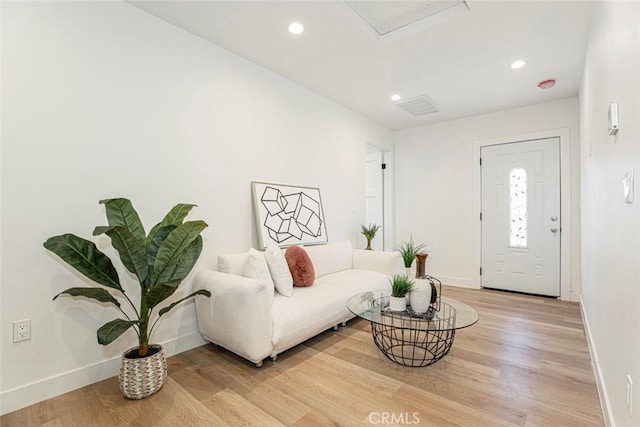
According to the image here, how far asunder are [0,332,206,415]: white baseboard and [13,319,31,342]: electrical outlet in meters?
0.28

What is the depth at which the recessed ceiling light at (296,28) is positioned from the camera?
2.46m

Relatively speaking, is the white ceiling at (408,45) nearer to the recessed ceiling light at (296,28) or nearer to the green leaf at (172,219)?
the recessed ceiling light at (296,28)

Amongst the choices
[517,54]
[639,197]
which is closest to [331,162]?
[517,54]

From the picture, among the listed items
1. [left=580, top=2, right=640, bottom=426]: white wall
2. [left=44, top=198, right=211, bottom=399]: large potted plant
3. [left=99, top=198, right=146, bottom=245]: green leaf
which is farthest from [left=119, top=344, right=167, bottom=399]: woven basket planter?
[left=580, top=2, right=640, bottom=426]: white wall

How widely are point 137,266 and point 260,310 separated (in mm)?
831

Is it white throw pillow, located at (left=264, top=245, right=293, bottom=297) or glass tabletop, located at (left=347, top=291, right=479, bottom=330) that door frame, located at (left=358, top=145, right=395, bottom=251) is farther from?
white throw pillow, located at (left=264, top=245, right=293, bottom=297)

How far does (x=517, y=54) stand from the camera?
114 inches

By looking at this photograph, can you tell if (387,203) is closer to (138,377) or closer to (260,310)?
(260,310)

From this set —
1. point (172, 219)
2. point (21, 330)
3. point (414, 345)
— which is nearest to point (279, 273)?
point (172, 219)

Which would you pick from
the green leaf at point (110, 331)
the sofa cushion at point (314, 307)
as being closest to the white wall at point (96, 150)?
the green leaf at point (110, 331)

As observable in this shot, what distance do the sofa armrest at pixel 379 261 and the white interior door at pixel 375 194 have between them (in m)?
1.56

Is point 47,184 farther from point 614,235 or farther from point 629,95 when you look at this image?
point 614,235

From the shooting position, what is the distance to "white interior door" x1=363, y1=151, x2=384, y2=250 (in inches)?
213

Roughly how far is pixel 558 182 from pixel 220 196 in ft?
14.2
